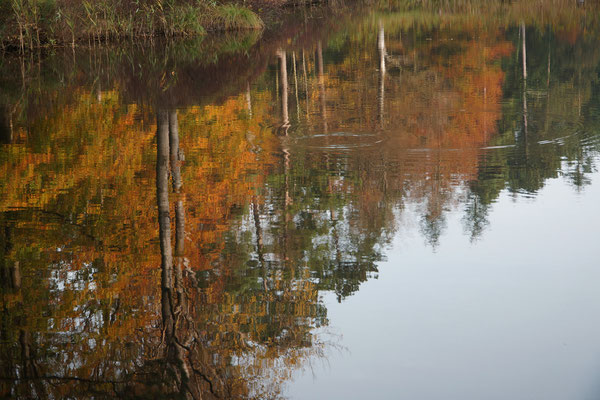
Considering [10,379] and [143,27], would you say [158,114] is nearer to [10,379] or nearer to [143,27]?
[10,379]

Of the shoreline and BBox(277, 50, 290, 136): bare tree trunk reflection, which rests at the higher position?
the shoreline

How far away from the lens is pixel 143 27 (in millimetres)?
30703

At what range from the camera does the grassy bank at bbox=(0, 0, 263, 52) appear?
26047mm

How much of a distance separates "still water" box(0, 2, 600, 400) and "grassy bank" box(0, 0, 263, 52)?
7883mm

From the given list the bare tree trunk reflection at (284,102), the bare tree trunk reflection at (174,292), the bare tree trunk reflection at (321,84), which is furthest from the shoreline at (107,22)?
the bare tree trunk reflection at (174,292)

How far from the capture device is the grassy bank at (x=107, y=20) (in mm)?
26047

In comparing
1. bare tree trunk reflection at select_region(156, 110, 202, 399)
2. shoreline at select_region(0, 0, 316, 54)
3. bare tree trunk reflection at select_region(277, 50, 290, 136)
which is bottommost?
bare tree trunk reflection at select_region(156, 110, 202, 399)

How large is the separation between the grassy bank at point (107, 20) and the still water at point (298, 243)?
7.88m

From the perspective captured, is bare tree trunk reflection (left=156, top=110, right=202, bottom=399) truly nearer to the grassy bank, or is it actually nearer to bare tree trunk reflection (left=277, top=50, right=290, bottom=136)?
bare tree trunk reflection (left=277, top=50, right=290, bottom=136)

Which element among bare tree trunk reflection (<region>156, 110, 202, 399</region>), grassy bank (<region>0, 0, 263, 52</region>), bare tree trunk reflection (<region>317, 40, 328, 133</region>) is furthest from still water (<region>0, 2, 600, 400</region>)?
grassy bank (<region>0, 0, 263, 52</region>)

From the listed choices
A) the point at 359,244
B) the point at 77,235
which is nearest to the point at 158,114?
the point at 77,235

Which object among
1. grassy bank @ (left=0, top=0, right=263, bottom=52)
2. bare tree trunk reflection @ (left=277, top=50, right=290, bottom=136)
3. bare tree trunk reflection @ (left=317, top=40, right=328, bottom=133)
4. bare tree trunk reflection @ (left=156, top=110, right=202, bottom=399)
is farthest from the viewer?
grassy bank @ (left=0, top=0, right=263, bottom=52)

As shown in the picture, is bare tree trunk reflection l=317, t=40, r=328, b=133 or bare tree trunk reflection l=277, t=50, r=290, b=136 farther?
bare tree trunk reflection l=317, t=40, r=328, b=133

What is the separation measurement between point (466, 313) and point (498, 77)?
48.6ft
